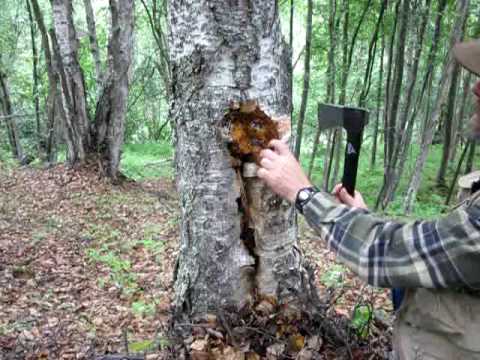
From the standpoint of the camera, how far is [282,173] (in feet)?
6.20

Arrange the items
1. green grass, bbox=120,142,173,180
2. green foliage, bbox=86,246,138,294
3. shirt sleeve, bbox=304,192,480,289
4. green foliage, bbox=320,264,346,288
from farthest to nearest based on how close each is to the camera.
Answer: green grass, bbox=120,142,173,180
green foliage, bbox=86,246,138,294
green foliage, bbox=320,264,346,288
shirt sleeve, bbox=304,192,480,289

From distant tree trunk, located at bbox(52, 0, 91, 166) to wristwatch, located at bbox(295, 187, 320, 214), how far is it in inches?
333

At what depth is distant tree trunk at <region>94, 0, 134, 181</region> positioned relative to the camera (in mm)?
8914

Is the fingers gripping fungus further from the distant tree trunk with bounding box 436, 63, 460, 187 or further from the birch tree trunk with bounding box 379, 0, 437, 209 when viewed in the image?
the distant tree trunk with bounding box 436, 63, 460, 187

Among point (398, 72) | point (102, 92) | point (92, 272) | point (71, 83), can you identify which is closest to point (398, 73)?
point (398, 72)

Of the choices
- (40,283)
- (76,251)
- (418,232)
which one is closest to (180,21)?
(418,232)

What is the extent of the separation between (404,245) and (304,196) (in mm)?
440

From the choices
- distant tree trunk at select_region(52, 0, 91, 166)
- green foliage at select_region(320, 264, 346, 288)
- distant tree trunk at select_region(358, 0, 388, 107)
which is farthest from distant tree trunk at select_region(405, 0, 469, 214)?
distant tree trunk at select_region(52, 0, 91, 166)

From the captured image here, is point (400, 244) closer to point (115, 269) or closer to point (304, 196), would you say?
point (304, 196)

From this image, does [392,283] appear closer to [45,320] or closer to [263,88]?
[263,88]

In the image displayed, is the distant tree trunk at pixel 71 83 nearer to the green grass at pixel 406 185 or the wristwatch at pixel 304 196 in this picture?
the green grass at pixel 406 185

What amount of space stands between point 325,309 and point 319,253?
3183 mm

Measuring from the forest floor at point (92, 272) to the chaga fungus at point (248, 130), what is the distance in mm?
1024

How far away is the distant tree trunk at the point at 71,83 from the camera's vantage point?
891 centimetres
